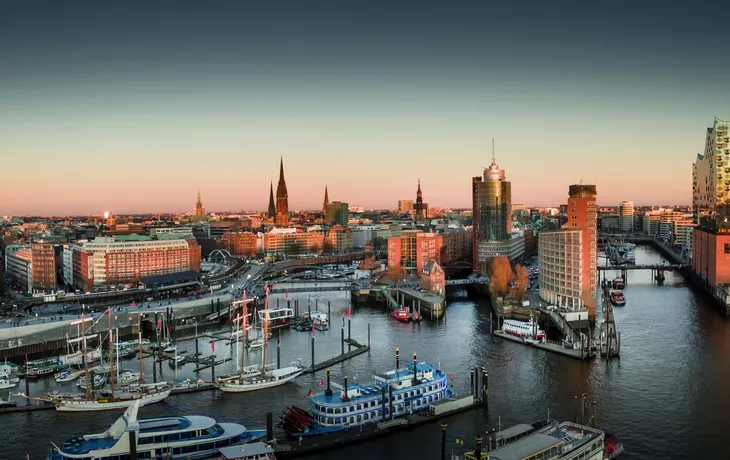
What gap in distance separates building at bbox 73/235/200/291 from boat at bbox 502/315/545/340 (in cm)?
3458

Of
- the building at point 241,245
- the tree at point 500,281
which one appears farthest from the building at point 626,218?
the tree at point 500,281

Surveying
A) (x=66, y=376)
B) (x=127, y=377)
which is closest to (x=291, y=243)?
(x=66, y=376)

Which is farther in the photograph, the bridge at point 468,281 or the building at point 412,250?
the building at point 412,250

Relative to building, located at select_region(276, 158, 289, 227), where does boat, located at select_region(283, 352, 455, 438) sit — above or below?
below

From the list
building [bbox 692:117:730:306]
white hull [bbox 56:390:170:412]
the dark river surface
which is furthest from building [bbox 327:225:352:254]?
white hull [bbox 56:390:170:412]

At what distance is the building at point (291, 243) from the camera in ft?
306

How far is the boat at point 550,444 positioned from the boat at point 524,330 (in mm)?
15134

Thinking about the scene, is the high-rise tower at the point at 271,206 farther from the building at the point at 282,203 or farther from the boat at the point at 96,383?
the boat at the point at 96,383

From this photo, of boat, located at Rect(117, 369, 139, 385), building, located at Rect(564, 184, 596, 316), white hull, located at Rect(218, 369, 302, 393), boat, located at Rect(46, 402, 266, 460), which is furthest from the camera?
building, located at Rect(564, 184, 596, 316)

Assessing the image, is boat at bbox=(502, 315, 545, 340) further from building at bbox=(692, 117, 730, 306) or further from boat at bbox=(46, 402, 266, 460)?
boat at bbox=(46, 402, 266, 460)

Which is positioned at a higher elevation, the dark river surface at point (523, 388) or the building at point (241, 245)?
the building at point (241, 245)

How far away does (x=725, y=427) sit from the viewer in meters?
22.5

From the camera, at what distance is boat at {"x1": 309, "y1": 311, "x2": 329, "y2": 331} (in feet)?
131

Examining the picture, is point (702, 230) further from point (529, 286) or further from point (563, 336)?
point (563, 336)
